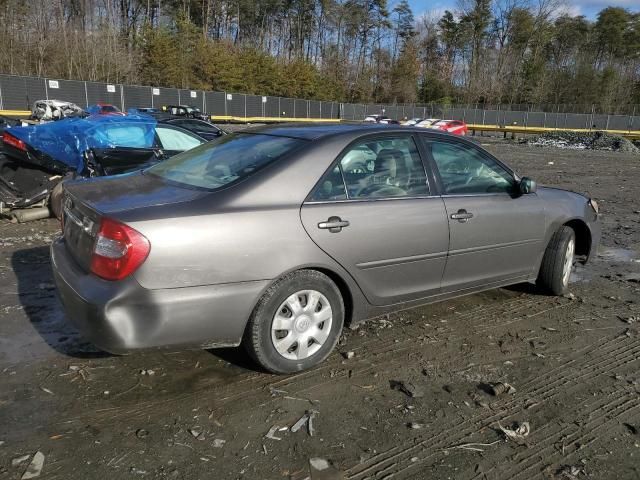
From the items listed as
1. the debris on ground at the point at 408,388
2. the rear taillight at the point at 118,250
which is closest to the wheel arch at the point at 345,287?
the debris on ground at the point at 408,388

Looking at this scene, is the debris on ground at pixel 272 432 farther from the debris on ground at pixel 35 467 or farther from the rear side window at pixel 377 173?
the rear side window at pixel 377 173

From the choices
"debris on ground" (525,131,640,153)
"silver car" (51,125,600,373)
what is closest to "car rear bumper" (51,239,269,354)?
"silver car" (51,125,600,373)

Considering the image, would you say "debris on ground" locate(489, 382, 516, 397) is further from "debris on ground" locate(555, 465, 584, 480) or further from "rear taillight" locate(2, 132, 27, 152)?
"rear taillight" locate(2, 132, 27, 152)

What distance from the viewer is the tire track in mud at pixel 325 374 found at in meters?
3.14

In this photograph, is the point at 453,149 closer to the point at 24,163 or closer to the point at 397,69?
the point at 24,163

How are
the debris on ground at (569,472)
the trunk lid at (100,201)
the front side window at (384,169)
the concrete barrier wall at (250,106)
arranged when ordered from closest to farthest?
1. the debris on ground at (569,472)
2. the trunk lid at (100,201)
3. the front side window at (384,169)
4. the concrete barrier wall at (250,106)

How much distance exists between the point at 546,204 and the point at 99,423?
12.8ft

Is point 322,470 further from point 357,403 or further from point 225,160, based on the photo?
point 225,160

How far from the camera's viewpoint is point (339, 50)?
8088cm

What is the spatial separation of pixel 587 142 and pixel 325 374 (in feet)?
105

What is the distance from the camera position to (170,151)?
28.0ft

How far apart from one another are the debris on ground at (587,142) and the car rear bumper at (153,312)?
30402 mm

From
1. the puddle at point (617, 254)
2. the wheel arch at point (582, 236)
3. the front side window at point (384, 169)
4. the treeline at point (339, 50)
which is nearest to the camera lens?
the front side window at point (384, 169)

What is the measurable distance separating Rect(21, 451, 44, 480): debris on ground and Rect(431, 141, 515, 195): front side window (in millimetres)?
3088
